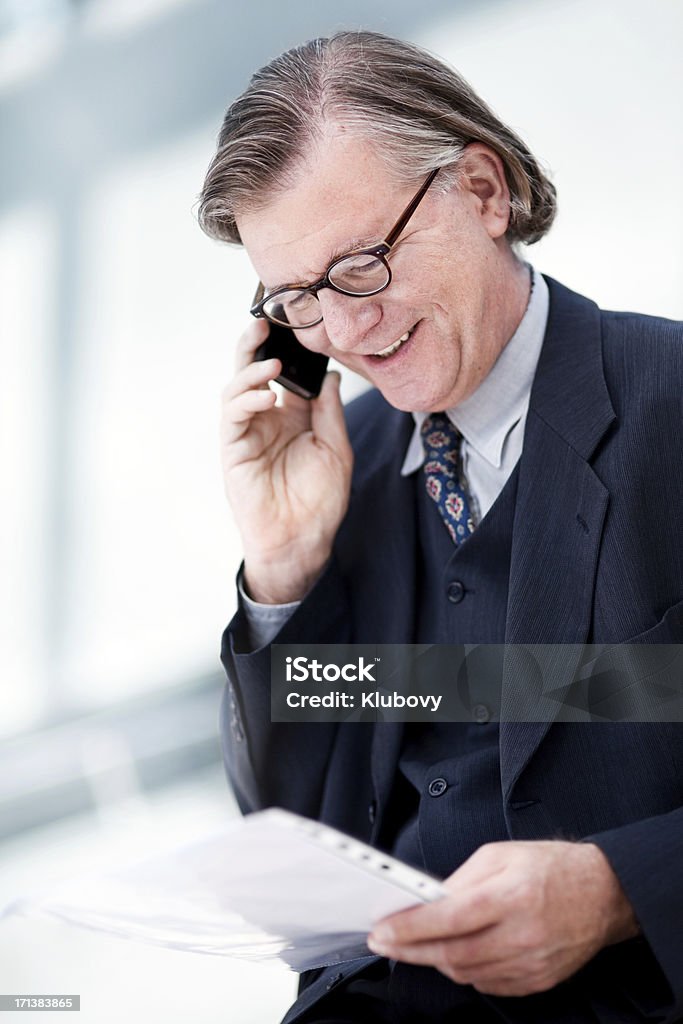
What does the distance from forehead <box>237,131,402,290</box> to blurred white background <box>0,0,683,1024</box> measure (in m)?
1.74

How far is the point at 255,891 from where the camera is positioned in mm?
873

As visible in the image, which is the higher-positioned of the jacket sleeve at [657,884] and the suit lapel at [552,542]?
the suit lapel at [552,542]

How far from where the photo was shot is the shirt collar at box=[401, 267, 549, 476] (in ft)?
4.69

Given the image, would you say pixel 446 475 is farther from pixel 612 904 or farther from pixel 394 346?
pixel 612 904

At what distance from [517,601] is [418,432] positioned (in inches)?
15.7

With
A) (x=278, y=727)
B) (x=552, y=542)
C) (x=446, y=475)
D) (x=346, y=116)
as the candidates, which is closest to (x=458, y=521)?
(x=446, y=475)

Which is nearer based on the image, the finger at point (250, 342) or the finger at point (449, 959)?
the finger at point (449, 959)

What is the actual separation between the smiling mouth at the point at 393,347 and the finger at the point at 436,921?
71 centimetres

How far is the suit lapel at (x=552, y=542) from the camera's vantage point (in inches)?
47.9

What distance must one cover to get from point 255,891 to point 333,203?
0.79 m

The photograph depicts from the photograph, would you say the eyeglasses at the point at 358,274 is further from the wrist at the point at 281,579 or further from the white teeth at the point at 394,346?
the wrist at the point at 281,579

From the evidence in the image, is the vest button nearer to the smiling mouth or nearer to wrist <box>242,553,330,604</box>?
wrist <box>242,553,330,604</box>

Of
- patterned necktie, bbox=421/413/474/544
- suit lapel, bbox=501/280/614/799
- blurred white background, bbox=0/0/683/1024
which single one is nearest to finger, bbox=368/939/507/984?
suit lapel, bbox=501/280/614/799

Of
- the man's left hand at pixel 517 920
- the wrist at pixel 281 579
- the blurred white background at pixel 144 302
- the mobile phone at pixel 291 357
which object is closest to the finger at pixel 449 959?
the man's left hand at pixel 517 920
